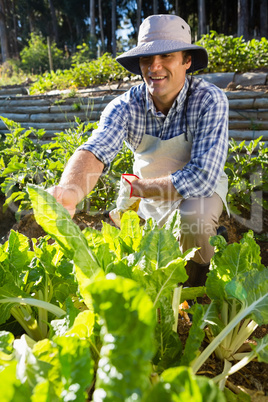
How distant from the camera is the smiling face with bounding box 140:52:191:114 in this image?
2086mm

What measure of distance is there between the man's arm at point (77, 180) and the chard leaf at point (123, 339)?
0.79 metres

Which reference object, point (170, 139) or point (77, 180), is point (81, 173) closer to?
point (77, 180)

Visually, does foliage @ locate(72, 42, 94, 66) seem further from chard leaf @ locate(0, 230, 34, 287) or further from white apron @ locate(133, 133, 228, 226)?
chard leaf @ locate(0, 230, 34, 287)

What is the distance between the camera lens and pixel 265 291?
82 centimetres

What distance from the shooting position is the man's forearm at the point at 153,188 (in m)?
1.87

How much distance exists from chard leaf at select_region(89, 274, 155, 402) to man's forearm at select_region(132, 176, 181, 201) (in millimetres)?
1426

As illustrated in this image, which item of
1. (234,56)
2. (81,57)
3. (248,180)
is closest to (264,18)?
(81,57)

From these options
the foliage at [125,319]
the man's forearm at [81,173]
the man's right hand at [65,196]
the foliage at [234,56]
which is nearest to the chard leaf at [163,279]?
the foliage at [125,319]

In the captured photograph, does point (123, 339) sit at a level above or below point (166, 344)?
above

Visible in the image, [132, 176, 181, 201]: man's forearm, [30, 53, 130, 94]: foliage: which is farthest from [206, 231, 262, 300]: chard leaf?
[30, 53, 130, 94]: foliage

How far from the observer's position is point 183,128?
226 centimetres

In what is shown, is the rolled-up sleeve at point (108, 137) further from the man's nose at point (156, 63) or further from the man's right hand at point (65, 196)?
the man's right hand at point (65, 196)

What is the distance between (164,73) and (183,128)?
366 millimetres

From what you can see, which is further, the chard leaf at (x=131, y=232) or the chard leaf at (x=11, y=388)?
the chard leaf at (x=131, y=232)
